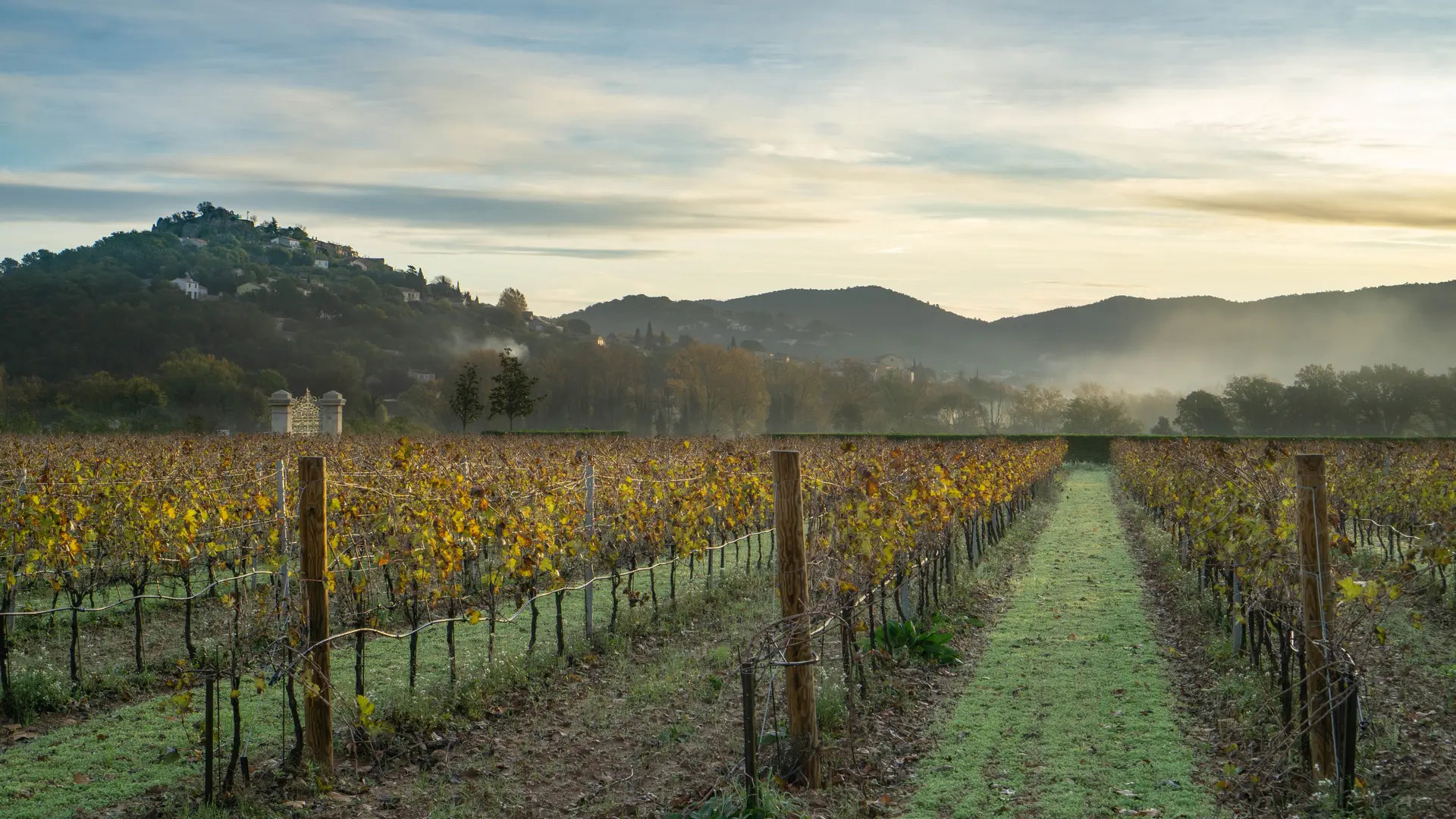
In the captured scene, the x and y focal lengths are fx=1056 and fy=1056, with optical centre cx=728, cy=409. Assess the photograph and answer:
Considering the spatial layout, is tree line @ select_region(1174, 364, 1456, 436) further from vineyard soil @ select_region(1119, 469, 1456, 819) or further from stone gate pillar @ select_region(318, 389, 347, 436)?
vineyard soil @ select_region(1119, 469, 1456, 819)

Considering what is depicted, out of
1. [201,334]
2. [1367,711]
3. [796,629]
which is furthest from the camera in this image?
[201,334]

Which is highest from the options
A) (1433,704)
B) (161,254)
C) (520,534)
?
(161,254)

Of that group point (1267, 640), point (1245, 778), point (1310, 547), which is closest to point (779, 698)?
point (1245, 778)

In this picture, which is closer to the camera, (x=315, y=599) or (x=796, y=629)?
(x=796, y=629)

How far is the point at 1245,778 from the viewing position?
630cm

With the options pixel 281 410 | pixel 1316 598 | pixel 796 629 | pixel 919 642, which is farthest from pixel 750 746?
pixel 281 410

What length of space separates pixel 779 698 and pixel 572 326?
14527 centimetres

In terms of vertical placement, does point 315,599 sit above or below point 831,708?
above

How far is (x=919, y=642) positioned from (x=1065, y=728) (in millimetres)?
2219

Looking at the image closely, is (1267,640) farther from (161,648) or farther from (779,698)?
(161,648)

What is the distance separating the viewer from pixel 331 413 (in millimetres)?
45531

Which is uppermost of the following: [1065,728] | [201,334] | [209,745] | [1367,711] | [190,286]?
[190,286]

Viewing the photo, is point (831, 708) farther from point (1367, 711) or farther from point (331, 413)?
point (331, 413)

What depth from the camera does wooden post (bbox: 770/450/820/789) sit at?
6.18m
